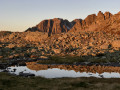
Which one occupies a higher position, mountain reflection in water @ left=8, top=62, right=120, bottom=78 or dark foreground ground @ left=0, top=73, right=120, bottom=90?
dark foreground ground @ left=0, top=73, right=120, bottom=90

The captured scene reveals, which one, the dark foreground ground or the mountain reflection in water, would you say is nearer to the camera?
the dark foreground ground

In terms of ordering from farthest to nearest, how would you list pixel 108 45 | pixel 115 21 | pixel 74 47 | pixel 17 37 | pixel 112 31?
1. pixel 17 37
2. pixel 115 21
3. pixel 112 31
4. pixel 74 47
5. pixel 108 45

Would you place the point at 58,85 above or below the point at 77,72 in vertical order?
above

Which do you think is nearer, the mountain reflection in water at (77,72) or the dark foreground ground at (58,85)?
the dark foreground ground at (58,85)

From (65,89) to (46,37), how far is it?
354 feet

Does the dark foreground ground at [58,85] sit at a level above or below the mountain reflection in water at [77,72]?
above

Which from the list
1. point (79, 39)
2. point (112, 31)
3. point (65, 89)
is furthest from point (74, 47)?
point (65, 89)

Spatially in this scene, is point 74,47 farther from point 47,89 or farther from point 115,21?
point 47,89

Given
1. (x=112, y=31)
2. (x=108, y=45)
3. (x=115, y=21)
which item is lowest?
(x=108, y=45)

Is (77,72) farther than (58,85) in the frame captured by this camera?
Yes

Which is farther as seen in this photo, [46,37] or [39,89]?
[46,37]

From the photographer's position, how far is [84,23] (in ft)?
516

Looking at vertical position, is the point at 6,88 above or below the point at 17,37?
below

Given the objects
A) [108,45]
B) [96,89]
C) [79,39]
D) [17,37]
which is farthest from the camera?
[17,37]
